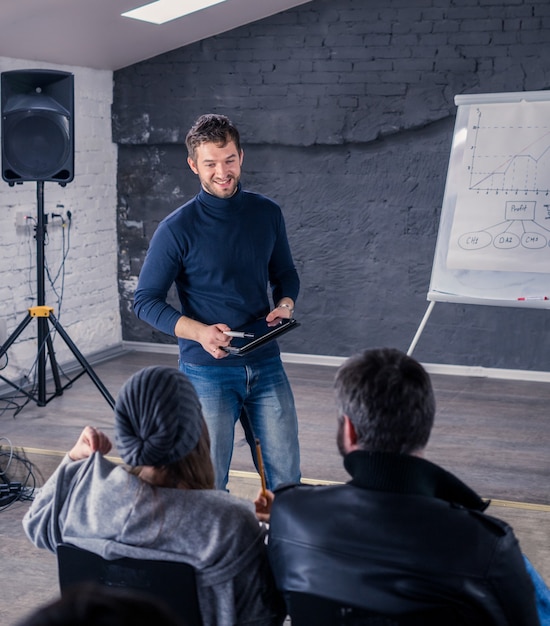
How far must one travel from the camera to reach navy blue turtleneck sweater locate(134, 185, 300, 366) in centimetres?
249

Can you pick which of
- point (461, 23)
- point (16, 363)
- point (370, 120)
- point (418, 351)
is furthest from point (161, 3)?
point (418, 351)

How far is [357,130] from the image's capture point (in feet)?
17.0

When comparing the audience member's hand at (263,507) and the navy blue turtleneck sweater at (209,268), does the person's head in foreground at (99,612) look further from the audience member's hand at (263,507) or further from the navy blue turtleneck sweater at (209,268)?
the navy blue turtleneck sweater at (209,268)

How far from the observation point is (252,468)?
11.9 ft

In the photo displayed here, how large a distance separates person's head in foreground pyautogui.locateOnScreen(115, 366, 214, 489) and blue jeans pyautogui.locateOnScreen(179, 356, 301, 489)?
891 millimetres

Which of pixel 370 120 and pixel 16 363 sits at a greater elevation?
pixel 370 120

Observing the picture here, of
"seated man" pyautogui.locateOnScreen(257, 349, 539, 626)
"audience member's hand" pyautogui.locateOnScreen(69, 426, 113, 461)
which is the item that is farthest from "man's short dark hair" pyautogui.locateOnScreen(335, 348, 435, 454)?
"audience member's hand" pyautogui.locateOnScreen(69, 426, 113, 461)

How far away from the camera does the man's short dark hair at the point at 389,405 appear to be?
1372mm

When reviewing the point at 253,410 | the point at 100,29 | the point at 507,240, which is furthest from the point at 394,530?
the point at 100,29

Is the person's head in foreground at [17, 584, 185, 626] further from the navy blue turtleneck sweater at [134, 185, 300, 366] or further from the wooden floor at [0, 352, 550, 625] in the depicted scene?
the wooden floor at [0, 352, 550, 625]

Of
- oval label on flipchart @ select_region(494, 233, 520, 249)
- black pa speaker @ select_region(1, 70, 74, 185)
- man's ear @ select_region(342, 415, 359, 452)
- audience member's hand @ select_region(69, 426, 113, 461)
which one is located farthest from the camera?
oval label on flipchart @ select_region(494, 233, 520, 249)

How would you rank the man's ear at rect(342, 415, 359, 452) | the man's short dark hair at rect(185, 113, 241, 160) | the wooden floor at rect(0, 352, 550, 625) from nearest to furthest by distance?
the man's ear at rect(342, 415, 359, 452) < the man's short dark hair at rect(185, 113, 241, 160) < the wooden floor at rect(0, 352, 550, 625)

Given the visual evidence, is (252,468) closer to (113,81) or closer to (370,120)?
(370,120)

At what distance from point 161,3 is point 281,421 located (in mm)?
3094
